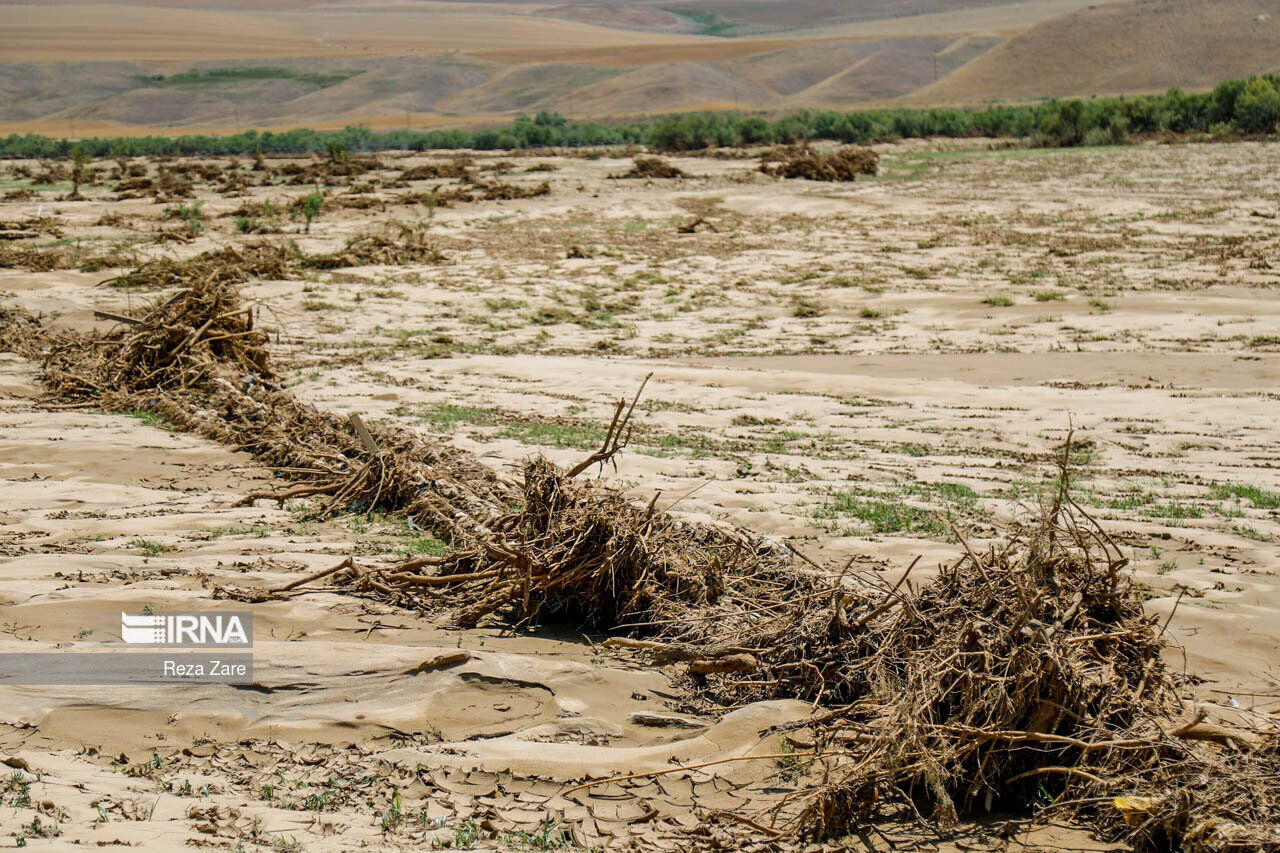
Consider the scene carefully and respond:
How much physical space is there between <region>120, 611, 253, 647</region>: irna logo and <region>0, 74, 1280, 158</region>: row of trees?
105 feet

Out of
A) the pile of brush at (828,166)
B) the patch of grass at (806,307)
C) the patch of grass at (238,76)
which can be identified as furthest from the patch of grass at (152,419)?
the patch of grass at (238,76)

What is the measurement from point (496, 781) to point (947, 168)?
1179 inches

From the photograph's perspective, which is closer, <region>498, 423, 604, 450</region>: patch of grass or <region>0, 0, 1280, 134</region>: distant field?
<region>498, 423, 604, 450</region>: patch of grass

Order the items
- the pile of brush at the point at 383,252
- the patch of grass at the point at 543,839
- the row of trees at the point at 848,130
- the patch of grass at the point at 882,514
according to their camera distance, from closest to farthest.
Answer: the patch of grass at the point at 543,839, the patch of grass at the point at 882,514, the pile of brush at the point at 383,252, the row of trees at the point at 848,130

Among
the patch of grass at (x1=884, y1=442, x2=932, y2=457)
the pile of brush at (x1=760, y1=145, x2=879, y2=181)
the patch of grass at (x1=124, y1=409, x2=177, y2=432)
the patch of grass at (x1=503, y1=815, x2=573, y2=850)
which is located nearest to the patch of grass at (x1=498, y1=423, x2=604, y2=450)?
the patch of grass at (x1=884, y1=442, x2=932, y2=457)

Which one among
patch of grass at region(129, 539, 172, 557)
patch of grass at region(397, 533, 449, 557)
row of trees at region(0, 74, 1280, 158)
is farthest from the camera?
row of trees at region(0, 74, 1280, 158)

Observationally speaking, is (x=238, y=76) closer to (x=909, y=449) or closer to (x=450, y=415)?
(x=450, y=415)

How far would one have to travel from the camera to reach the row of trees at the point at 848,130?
127 feet

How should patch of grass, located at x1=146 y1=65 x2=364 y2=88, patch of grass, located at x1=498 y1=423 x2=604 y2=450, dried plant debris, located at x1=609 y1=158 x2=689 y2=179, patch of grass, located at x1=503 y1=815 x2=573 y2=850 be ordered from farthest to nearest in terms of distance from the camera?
1. patch of grass, located at x1=146 y1=65 x2=364 y2=88
2. dried plant debris, located at x1=609 y1=158 x2=689 y2=179
3. patch of grass, located at x1=498 y1=423 x2=604 y2=450
4. patch of grass, located at x1=503 y1=815 x2=573 y2=850

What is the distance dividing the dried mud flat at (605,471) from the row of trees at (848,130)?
60.7ft

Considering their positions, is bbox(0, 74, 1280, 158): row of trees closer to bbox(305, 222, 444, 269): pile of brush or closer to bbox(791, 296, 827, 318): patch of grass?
bbox(305, 222, 444, 269): pile of brush

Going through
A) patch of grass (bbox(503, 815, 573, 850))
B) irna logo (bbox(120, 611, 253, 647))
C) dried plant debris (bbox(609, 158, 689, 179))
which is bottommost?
patch of grass (bbox(503, 815, 573, 850))

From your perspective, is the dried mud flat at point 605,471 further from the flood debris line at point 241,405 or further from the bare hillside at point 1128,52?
the bare hillside at point 1128,52

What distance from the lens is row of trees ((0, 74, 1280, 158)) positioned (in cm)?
3862
